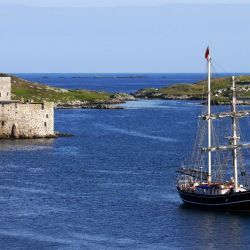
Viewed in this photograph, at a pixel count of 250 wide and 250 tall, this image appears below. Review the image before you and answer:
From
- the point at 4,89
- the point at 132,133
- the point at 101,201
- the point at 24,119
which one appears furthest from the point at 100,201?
the point at 132,133

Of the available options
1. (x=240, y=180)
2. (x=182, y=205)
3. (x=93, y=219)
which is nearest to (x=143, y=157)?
(x=240, y=180)

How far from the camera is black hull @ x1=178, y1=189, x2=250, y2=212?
7231 cm

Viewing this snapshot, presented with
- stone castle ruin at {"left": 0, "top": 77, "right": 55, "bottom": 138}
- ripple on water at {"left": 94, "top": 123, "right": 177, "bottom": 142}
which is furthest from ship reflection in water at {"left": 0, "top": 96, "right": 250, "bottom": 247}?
ripple on water at {"left": 94, "top": 123, "right": 177, "bottom": 142}

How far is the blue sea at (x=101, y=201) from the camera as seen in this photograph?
63.0 meters

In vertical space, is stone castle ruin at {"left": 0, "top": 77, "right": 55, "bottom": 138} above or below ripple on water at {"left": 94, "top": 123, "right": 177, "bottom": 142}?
above

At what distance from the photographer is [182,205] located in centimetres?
7612

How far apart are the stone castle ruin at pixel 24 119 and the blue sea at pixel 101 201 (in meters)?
2.45

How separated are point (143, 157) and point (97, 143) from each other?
17.9 m

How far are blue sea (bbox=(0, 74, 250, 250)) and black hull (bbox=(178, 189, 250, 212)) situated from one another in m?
0.81

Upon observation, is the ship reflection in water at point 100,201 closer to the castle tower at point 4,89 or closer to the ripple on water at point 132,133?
the ripple on water at point 132,133

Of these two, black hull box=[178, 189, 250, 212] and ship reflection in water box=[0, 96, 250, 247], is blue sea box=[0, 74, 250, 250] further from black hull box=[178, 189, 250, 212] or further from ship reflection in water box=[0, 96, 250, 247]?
black hull box=[178, 189, 250, 212]

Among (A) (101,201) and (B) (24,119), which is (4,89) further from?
(A) (101,201)

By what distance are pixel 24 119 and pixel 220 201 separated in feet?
165

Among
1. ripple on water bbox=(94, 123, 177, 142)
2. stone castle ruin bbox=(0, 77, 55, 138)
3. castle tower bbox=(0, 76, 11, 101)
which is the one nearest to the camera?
stone castle ruin bbox=(0, 77, 55, 138)
